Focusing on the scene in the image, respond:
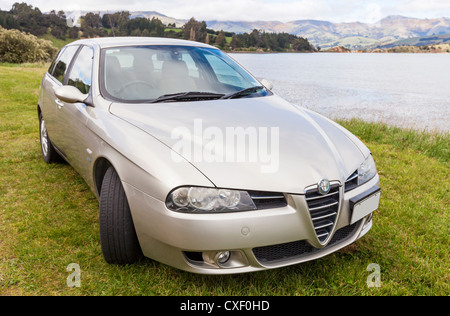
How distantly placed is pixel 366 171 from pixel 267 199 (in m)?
0.90

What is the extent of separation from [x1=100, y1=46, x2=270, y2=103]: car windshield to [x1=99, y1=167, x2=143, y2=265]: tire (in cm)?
82

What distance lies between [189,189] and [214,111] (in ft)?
2.86

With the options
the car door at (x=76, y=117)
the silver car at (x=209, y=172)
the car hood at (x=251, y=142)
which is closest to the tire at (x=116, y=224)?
the silver car at (x=209, y=172)

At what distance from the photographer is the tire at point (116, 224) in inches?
90.1

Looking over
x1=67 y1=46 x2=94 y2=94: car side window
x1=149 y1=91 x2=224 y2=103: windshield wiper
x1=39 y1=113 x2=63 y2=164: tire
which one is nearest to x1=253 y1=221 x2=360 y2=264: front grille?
x1=149 y1=91 x2=224 y2=103: windshield wiper

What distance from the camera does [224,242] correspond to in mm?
1945

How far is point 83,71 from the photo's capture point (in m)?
3.39

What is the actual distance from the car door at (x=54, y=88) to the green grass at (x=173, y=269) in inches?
24.5

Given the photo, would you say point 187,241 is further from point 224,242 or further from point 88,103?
point 88,103

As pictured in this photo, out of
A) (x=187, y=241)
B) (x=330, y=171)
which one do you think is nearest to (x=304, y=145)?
(x=330, y=171)

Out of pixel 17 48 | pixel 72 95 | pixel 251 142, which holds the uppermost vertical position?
pixel 17 48

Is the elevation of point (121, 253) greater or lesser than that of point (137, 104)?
lesser

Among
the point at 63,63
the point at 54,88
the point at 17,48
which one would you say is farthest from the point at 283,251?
the point at 17,48

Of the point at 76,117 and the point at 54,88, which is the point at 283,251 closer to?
the point at 76,117
